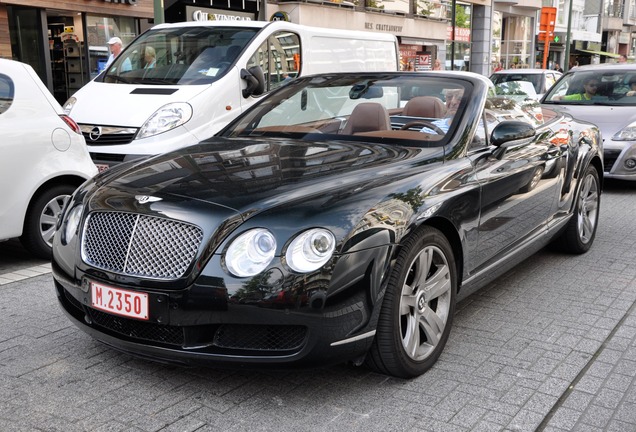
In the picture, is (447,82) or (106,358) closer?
(106,358)

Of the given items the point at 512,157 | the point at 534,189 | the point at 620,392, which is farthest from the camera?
the point at 534,189

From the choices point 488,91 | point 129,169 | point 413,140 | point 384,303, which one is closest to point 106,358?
point 129,169

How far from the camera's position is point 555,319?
446 centimetres

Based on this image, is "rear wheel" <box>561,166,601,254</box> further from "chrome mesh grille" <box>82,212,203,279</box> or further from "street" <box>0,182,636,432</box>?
"chrome mesh grille" <box>82,212,203,279</box>

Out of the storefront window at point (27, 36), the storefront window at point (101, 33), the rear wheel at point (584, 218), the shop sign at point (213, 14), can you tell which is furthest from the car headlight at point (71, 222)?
the shop sign at point (213, 14)

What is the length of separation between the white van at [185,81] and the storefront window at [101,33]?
597cm

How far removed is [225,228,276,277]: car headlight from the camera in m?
2.98

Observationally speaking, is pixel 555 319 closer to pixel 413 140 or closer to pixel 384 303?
pixel 413 140

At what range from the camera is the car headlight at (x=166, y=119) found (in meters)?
7.47

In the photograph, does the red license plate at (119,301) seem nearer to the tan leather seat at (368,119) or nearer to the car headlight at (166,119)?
the tan leather seat at (368,119)

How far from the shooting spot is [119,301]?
3170 millimetres

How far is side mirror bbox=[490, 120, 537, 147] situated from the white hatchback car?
344 cm

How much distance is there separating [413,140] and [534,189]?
43.3 inches

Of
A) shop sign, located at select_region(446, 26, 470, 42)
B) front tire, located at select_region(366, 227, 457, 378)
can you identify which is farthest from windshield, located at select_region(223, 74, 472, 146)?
shop sign, located at select_region(446, 26, 470, 42)
